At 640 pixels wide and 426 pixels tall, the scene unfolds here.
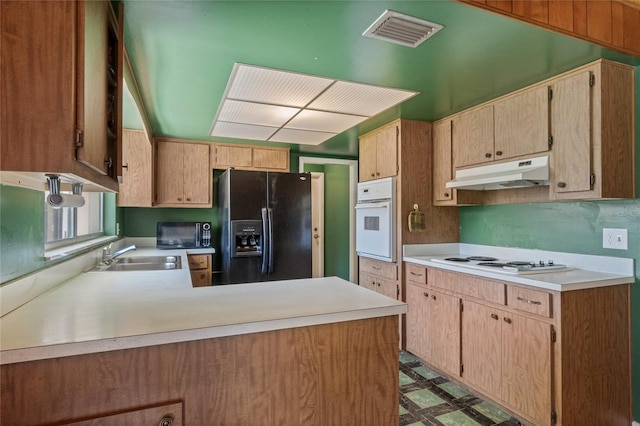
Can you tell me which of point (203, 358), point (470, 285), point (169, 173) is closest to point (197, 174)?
point (169, 173)

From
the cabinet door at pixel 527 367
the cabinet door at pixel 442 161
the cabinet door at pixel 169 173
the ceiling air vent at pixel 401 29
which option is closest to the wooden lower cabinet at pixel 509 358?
the cabinet door at pixel 527 367

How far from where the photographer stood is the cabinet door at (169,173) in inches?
149

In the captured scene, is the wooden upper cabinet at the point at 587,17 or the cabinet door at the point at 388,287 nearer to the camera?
the wooden upper cabinet at the point at 587,17

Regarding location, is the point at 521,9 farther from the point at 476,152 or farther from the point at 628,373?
the point at 628,373

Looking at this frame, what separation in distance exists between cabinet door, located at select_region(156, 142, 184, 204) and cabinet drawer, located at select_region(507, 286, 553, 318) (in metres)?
3.29

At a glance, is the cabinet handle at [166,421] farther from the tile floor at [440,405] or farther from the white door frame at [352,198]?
the white door frame at [352,198]

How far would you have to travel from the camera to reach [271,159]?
423cm

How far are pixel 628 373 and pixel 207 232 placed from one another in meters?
3.66

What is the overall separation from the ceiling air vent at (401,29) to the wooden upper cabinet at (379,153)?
149 cm

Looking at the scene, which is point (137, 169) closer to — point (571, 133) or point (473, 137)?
point (473, 137)

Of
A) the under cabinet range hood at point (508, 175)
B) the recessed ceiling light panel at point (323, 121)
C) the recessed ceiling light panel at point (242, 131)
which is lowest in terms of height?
the under cabinet range hood at point (508, 175)

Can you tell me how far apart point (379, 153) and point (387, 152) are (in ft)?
0.46

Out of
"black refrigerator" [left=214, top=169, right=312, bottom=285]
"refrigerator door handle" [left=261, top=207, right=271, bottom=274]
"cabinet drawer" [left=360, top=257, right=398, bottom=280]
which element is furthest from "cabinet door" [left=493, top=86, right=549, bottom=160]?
"refrigerator door handle" [left=261, top=207, right=271, bottom=274]

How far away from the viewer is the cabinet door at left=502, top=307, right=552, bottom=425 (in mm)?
1926
